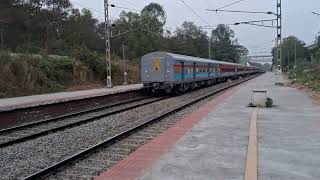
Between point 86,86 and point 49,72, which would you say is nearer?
point 49,72

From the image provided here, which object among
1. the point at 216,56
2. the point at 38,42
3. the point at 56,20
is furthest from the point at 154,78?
the point at 216,56

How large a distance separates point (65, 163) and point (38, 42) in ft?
188

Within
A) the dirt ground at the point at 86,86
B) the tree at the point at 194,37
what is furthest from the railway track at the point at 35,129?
the tree at the point at 194,37

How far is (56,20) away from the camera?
7381 cm

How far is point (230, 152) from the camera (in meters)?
9.52

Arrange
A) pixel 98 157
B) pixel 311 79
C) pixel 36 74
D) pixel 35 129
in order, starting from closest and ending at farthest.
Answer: pixel 98 157
pixel 35 129
pixel 36 74
pixel 311 79

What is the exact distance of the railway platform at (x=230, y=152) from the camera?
779cm

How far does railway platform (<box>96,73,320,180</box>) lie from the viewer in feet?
25.6

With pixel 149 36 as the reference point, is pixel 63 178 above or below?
below

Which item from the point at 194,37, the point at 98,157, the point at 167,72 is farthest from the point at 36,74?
the point at 194,37

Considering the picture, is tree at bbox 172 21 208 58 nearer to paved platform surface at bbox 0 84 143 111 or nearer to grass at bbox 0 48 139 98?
grass at bbox 0 48 139 98

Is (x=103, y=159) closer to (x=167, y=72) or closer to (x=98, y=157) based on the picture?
(x=98, y=157)

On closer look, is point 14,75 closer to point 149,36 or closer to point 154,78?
point 154,78

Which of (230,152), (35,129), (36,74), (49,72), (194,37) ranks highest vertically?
(194,37)
